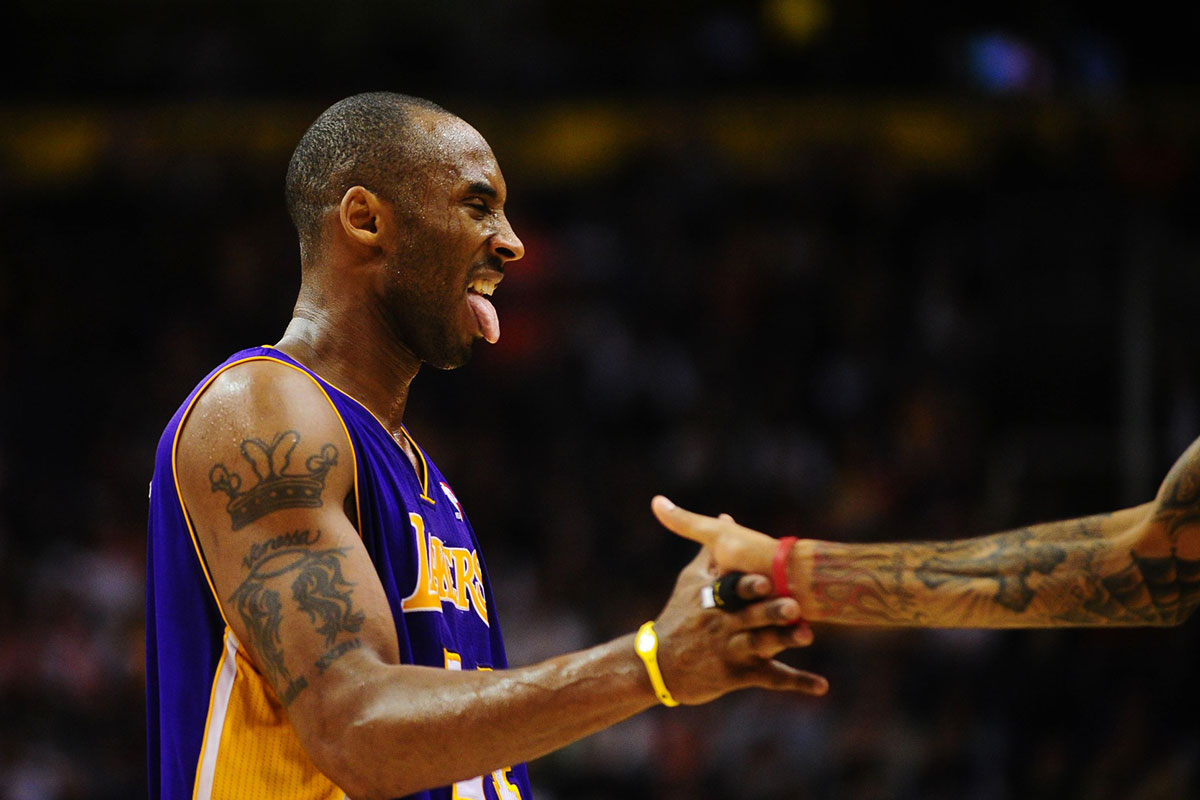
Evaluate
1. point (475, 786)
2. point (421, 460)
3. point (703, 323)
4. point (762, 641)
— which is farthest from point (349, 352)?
point (703, 323)

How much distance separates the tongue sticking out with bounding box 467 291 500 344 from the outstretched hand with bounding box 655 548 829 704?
115 cm

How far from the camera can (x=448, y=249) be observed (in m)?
3.46

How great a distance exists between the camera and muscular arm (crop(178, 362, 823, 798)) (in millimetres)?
2602

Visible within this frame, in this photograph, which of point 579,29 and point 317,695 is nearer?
point 317,695

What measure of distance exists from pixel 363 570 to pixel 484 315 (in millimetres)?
972

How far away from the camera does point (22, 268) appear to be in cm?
1206

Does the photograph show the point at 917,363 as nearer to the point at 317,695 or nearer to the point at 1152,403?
the point at 1152,403

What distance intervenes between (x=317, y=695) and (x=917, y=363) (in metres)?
8.54

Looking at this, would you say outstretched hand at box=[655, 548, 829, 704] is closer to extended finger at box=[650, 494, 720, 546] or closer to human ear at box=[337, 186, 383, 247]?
extended finger at box=[650, 494, 720, 546]

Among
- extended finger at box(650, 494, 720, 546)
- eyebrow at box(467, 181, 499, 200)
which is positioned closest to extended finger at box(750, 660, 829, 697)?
extended finger at box(650, 494, 720, 546)

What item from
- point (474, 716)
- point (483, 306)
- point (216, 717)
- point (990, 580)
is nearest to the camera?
point (474, 716)

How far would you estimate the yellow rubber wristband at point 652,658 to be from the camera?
8.51 ft

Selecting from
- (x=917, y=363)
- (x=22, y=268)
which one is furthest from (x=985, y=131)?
(x=22, y=268)

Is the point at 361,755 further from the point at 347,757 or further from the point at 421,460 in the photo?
the point at 421,460
